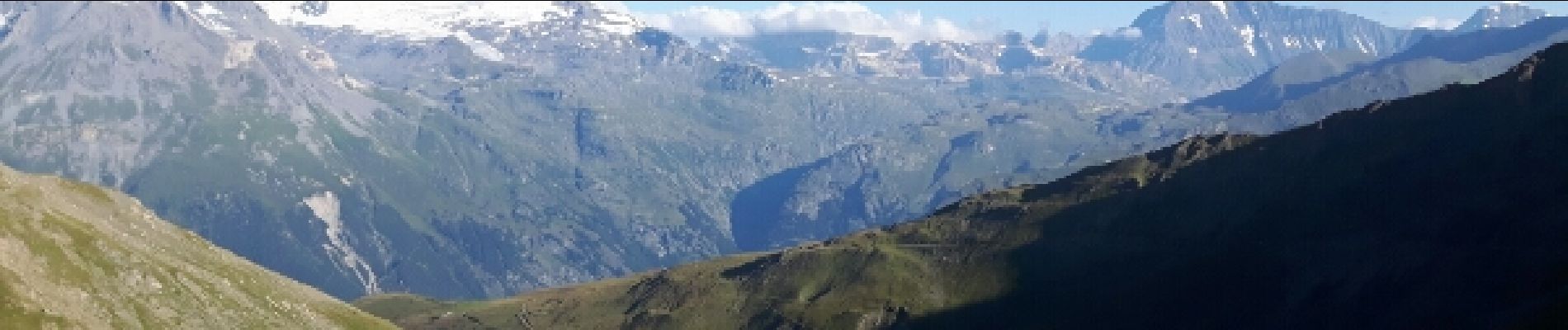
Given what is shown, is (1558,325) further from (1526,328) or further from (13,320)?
(13,320)

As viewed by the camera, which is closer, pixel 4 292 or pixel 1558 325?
pixel 1558 325

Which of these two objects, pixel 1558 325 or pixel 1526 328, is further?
pixel 1526 328

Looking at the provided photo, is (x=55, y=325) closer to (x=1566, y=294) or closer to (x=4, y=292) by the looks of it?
(x=4, y=292)

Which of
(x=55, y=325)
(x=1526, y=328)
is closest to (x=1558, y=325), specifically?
(x=1526, y=328)

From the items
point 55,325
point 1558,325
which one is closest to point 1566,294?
point 1558,325

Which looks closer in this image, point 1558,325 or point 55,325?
point 1558,325

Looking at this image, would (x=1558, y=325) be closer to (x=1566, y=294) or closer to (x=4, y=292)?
(x=1566, y=294)

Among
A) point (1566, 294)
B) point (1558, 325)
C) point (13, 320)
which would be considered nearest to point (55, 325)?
point (13, 320)
